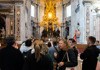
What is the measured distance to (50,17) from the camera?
81.1 ft

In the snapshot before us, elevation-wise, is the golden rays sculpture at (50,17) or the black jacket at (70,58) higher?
the golden rays sculpture at (50,17)

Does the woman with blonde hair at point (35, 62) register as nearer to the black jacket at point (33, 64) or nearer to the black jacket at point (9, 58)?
the black jacket at point (33, 64)

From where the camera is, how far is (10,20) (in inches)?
543

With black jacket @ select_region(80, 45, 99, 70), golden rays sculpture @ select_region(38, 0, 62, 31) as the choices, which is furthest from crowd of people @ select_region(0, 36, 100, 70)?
golden rays sculpture @ select_region(38, 0, 62, 31)

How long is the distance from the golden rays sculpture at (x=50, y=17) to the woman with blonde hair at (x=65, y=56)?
2155 centimetres

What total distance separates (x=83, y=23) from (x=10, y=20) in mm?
7709

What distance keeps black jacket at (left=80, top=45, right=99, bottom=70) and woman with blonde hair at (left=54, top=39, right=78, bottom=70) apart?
1.65ft

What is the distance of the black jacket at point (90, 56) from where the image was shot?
295 centimetres

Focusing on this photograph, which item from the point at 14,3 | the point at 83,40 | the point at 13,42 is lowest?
the point at 83,40

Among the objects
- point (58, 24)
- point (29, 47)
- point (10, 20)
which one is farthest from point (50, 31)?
point (29, 47)

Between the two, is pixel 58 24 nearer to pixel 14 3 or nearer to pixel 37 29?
pixel 37 29

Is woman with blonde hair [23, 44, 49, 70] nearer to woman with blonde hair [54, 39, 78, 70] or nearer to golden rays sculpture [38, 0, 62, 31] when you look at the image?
woman with blonde hair [54, 39, 78, 70]

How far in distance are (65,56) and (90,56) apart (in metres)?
0.72

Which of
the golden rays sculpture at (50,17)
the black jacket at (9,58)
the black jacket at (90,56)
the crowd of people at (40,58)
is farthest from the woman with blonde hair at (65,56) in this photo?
the golden rays sculpture at (50,17)
